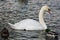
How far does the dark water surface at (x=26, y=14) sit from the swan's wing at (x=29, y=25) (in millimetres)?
149

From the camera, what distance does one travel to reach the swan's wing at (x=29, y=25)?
448 cm

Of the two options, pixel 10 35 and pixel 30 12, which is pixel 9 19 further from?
pixel 10 35

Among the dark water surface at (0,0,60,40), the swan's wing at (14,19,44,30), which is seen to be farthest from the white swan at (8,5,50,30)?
the dark water surface at (0,0,60,40)

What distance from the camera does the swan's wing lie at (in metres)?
4.48

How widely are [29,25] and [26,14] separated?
2.33 feet

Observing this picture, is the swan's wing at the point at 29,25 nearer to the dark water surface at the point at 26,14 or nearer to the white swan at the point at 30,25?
the white swan at the point at 30,25

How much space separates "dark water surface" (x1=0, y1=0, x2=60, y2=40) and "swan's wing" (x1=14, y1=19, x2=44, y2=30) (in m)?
0.15

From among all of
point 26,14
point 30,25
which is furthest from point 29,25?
point 26,14

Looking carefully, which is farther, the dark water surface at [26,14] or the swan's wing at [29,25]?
the swan's wing at [29,25]

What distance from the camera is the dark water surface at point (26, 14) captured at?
4.15m

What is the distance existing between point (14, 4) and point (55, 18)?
40.9 inches

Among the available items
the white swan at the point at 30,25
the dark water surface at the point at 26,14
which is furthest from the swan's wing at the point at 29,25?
the dark water surface at the point at 26,14

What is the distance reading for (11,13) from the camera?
526 centimetres

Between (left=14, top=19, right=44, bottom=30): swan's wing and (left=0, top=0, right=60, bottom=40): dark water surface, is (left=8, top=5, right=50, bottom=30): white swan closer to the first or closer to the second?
(left=14, top=19, right=44, bottom=30): swan's wing
